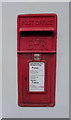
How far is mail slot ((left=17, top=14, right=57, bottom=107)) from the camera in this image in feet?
4.44

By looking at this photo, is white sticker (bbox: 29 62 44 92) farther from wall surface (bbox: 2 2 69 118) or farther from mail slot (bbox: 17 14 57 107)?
wall surface (bbox: 2 2 69 118)

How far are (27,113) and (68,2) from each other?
90 cm

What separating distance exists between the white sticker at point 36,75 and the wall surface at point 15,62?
4.7 inches

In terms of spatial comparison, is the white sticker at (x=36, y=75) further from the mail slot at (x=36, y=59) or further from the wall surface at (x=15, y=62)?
the wall surface at (x=15, y=62)

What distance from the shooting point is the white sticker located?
54.4 inches

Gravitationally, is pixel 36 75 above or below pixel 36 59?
below

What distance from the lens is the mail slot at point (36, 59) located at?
4.44ft

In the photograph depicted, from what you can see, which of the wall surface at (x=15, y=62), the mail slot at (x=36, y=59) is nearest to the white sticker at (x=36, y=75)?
the mail slot at (x=36, y=59)

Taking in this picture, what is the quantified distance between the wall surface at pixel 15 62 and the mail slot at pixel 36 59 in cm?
4

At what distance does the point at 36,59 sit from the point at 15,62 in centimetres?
16

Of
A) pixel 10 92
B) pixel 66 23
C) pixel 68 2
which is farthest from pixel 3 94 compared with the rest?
pixel 68 2

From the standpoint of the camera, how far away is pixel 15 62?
4.64 ft

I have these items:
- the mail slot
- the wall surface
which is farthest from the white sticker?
the wall surface

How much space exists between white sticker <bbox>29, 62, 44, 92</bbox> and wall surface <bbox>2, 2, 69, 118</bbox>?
0.12 m
